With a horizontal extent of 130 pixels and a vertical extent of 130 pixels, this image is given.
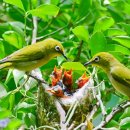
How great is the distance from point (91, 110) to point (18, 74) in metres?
0.36

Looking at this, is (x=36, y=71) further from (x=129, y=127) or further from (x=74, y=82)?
(x=129, y=127)

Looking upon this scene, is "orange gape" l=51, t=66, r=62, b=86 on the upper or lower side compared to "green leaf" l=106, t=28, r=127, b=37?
lower

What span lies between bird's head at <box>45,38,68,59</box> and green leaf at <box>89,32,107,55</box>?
20 cm

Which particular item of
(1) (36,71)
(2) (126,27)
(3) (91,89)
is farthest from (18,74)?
(2) (126,27)

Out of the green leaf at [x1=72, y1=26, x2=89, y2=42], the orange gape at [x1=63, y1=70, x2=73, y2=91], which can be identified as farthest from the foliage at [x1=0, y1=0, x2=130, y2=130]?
the orange gape at [x1=63, y1=70, x2=73, y2=91]

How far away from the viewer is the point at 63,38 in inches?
125

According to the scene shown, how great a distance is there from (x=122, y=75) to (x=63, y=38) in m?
0.57

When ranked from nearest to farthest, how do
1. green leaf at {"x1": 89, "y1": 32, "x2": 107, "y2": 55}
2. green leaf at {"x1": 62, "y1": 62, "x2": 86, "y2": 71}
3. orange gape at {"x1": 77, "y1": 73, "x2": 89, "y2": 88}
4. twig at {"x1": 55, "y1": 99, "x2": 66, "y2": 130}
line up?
twig at {"x1": 55, "y1": 99, "x2": 66, "y2": 130}
green leaf at {"x1": 62, "y1": 62, "x2": 86, "y2": 71}
green leaf at {"x1": 89, "y1": 32, "x2": 107, "y2": 55}
orange gape at {"x1": 77, "y1": 73, "x2": 89, "y2": 88}

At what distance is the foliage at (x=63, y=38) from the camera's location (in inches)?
98.2

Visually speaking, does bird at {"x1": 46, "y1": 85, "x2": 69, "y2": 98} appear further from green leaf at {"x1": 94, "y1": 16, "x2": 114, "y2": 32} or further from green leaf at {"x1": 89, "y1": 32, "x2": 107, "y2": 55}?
green leaf at {"x1": 94, "y1": 16, "x2": 114, "y2": 32}

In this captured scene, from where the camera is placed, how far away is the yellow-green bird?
2.68 meters

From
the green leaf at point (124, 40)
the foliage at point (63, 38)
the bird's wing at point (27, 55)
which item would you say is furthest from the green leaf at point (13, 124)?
the green leaf at point (124, 40)

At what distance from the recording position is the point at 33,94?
2.65 metres

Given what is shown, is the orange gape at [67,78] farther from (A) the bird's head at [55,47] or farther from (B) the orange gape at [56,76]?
(A) the bird's head at [55,47]
